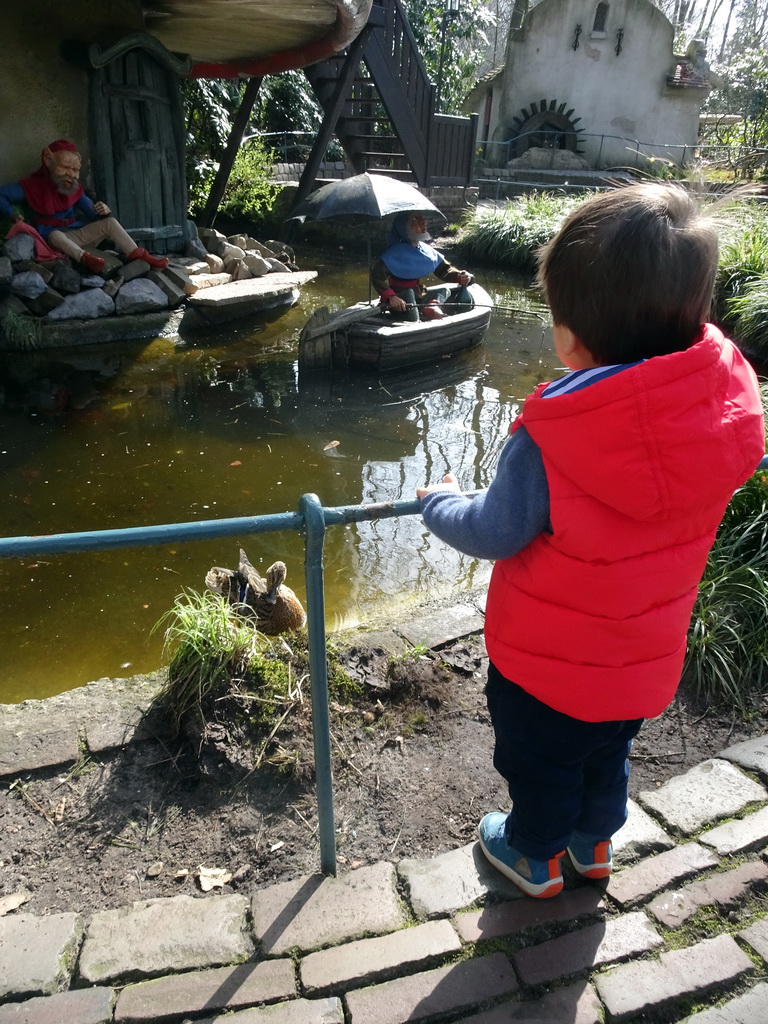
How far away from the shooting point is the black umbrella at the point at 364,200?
6.38 metres

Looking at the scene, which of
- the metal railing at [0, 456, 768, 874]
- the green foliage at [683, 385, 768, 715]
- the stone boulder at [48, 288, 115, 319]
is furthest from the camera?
the stone boulder at [48, 288, 115, 319]

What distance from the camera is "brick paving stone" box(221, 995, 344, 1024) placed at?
5.12ft

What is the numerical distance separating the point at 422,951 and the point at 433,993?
10 centimetres

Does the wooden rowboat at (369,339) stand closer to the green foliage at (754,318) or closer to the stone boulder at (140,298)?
the stone boulder at (140,298)

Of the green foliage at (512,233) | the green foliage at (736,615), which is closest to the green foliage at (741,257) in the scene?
the green foliage at (512,233)

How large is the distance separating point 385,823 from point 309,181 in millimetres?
11140

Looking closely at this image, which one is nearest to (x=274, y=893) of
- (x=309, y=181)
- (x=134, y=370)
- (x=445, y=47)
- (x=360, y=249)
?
(x=134, y=370)

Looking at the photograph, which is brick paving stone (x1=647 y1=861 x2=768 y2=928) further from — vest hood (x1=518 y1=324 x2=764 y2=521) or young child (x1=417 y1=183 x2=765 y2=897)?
vest hood (x1=518 y1=324 x2=764 y2=521)

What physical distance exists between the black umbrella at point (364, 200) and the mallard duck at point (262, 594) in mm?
4057

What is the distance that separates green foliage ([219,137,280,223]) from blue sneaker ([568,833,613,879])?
41.7 ft

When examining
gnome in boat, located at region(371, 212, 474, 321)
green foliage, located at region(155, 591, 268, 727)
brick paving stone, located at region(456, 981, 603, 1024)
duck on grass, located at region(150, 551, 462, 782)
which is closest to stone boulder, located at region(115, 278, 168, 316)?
gnome in boat, located at region(371, 212, 474, 321)

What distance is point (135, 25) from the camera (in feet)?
28.2

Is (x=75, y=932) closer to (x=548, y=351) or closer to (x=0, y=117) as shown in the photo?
(x=548, y=351)

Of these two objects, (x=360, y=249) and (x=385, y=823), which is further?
(x=360, y=249)
